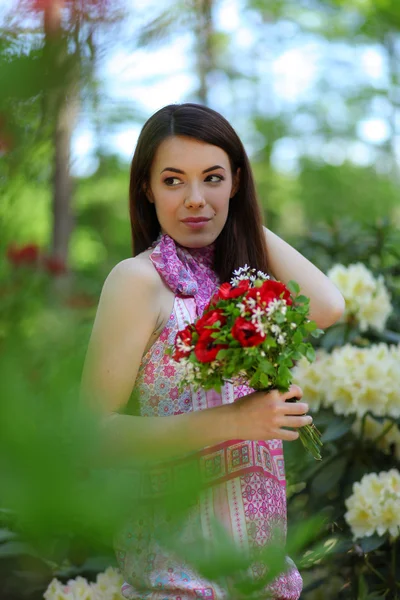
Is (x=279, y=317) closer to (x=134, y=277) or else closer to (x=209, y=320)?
(x=209, y=320)

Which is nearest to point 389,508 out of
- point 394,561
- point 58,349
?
point 394,561

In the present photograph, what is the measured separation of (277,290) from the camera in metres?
1.30

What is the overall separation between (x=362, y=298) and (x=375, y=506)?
79 centimetres

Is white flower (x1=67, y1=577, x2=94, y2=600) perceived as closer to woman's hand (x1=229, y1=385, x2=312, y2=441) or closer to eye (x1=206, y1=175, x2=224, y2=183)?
woman's hand (x1=229, y1=385, x2=312, y2=441)

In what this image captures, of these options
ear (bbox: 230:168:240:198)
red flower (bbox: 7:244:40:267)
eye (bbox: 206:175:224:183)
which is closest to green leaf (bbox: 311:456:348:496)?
ear (bbox: 230:168:240:198)

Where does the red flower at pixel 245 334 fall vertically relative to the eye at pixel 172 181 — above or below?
below

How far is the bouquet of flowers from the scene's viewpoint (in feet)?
4.05

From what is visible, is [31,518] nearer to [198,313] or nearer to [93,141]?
[93,141]

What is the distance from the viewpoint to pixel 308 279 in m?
1.80

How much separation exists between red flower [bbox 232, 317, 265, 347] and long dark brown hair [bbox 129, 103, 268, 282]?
1.63 ft

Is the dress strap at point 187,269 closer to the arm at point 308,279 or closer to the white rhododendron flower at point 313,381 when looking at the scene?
the arm at point 308,279

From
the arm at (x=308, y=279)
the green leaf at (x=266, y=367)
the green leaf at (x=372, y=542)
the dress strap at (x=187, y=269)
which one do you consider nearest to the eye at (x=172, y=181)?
the dress strap at (x=187, y=269)

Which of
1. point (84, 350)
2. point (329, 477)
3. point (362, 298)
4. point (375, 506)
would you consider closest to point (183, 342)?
point (84, 350)

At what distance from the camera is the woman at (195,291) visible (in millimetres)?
1449
